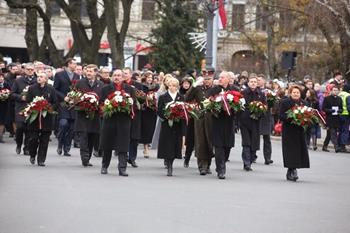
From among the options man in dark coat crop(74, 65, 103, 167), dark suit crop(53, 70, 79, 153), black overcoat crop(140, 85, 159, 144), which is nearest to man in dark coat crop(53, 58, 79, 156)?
dark suit crop(53, 70, 79, 153)

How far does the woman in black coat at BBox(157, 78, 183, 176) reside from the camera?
700 inches

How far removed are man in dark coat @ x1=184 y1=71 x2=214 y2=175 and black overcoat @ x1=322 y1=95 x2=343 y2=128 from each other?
8.65m

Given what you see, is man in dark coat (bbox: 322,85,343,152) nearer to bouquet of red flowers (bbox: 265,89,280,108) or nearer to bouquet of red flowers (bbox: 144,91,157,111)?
bouquet of red flowers (bbox: 265,89,280,108)

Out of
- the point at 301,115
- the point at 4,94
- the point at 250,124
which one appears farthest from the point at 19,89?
the point at 301,115

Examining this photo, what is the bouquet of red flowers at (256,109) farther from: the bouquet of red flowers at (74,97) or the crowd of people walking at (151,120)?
the bouquet of red flowers at (74,97)

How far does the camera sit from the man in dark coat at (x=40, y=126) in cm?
1820

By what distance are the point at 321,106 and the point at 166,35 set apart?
26.0m

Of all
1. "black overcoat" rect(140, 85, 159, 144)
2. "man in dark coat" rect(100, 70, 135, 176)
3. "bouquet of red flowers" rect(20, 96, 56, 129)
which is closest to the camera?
"man in dark coat" rect(100, 70, 135, 176)

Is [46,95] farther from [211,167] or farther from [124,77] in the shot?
[211,167]

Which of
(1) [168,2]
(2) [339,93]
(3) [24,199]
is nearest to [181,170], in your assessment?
(3) [24,199]

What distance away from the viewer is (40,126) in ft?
59.6

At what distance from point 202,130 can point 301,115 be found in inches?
93.9

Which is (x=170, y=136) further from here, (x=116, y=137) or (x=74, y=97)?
(x=74, y=97)

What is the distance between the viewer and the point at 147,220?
1170 centimetres
